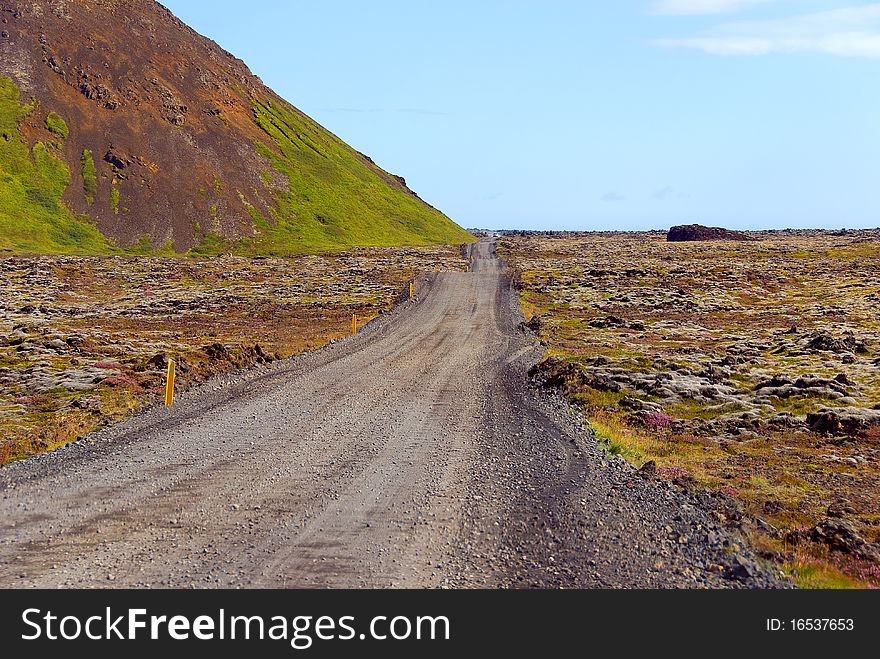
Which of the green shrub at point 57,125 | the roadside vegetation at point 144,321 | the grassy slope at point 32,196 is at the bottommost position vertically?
the roadside vegetation at point 144,321

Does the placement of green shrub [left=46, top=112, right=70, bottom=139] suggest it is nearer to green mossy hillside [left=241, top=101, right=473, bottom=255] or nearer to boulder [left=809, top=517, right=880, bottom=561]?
green mossy hillside [left=241, top=101, right=473, bottom=255]

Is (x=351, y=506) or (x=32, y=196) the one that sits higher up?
(x=32, y=196)

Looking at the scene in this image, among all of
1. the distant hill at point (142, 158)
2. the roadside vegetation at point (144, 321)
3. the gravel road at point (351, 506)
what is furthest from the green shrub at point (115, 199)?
the gravel road at point (351, 506)

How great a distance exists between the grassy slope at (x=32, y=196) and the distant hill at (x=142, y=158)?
285 mm

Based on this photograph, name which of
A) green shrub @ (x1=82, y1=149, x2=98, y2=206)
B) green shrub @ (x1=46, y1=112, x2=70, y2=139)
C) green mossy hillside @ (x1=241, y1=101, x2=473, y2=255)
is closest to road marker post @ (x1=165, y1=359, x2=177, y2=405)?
green mossy hillside @ (x1=241, y1=101, x2=473, y2=255)

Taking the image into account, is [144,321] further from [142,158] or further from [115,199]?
[142,158]

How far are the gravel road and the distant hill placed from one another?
116556 millimetres

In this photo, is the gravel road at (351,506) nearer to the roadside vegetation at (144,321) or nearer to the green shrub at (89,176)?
the roadside vegetation at (144,321)

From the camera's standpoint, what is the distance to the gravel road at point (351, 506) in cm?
1155

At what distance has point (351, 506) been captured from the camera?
14.9 meters

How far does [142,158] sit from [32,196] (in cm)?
2284

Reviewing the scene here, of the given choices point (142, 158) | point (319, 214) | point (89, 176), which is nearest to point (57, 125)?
point (89, 176)
